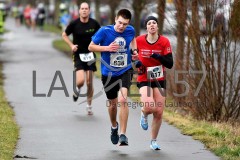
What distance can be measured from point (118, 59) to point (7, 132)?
2.11 meters

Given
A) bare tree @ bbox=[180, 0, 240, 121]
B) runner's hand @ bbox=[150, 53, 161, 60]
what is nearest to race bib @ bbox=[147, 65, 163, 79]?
runner's hand @ bbox=[150, 53, 161, 60]

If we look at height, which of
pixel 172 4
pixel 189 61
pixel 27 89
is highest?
pixel 172 4

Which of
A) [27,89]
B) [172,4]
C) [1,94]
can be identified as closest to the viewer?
[172,4]

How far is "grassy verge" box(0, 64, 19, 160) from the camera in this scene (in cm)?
974

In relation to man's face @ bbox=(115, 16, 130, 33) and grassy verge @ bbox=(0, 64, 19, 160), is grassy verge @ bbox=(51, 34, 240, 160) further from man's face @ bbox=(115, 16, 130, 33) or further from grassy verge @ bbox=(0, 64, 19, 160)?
grassy verge @ bbox=(0, 64, 19, 160)

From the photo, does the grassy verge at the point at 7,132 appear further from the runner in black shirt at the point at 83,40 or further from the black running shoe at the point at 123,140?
the runner in black shirt at the point at 83,40

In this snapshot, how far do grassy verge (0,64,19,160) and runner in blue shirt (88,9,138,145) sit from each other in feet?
4.47

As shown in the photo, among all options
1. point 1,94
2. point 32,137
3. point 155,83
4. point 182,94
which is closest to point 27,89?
point 1,94

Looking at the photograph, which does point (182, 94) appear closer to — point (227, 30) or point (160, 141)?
point (227, 30)

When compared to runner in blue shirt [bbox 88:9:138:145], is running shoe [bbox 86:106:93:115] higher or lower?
lower

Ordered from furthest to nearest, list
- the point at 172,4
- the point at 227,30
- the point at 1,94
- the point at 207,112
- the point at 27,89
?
1. the point at 27,89
2. the point at 1,94
3. the point at 172,4
4. the point at 207,112
5. the point at 227,30

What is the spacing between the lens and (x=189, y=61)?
13.7m

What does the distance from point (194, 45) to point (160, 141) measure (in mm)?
2584

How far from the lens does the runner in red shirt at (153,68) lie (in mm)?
10211
